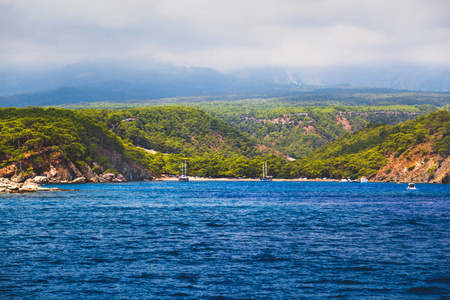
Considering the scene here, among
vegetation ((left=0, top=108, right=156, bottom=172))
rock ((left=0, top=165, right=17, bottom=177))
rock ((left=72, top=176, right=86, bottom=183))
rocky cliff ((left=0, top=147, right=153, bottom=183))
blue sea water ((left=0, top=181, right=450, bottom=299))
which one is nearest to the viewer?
blue sea water ((left=0, top=181, right=450, bottom=299))

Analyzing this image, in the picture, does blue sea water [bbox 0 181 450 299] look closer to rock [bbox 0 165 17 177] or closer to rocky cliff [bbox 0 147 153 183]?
rock [bbox 0 165 17 177]

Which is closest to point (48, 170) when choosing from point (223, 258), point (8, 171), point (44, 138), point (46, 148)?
point (46, 148)

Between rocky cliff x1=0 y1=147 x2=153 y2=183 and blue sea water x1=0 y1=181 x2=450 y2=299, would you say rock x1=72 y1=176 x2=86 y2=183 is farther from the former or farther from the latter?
blue sea water x1=0 y1=181 x2=450 y2=299

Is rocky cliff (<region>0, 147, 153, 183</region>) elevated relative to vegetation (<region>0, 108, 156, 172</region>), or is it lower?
lower

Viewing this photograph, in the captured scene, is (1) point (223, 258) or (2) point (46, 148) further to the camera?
(2) point (46, 148)

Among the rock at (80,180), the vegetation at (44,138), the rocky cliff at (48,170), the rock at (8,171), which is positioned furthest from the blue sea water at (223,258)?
the rock at (80,180)

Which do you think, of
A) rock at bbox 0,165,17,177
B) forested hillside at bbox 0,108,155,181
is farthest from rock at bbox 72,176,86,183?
rock at bbox 0,165,17,177

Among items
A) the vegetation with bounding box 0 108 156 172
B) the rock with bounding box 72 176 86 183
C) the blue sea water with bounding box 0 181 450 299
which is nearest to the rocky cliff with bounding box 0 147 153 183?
the rock with bounding box 72 176 86 183

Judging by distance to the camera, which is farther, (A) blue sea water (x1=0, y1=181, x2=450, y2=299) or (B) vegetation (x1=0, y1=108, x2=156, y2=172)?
(B) vegetation (x1=0, y1=108, x2=156, y2=172)

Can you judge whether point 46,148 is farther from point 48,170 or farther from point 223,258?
point 223,258

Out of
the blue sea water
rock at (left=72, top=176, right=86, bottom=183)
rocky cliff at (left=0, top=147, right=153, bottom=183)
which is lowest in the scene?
rock at (left=72, top=176, right=86, bottom=183)

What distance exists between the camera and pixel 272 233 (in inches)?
1891

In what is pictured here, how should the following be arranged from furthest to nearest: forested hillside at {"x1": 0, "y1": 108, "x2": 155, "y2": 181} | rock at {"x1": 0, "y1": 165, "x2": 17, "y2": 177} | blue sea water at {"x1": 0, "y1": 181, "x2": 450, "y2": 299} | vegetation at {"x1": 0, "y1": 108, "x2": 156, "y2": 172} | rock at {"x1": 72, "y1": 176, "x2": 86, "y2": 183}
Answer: rock at {"x1": 72, "y1": 176, "x2": 86, "y2": 183}
vegetation at {"x1": 0, "y1": 108, "x2": 156, "y2": 172}
forested hillside at {"x1": 0, "y1": 108, "x2": 155, "y2": 181}
rock at {"x1": 0, "y1": 165, "x2": 17, "y2": 177}
blue sea water at {"x1": 0, "y1": 181, "x2": 450, "y2": 299}

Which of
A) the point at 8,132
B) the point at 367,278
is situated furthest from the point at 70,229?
the point at 8,132
